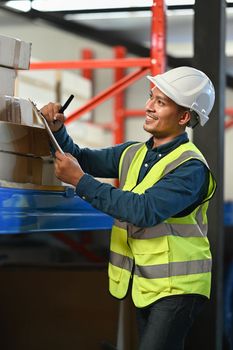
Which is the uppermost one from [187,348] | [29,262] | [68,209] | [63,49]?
[63,49]

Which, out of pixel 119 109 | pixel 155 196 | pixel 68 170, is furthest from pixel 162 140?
pixel 119 109

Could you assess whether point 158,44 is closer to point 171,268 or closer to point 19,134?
point 19,134

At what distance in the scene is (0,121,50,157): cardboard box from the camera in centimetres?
361

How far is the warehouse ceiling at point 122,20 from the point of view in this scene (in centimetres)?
945

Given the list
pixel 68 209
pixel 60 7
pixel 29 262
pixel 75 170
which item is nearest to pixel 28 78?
pixel 60 7

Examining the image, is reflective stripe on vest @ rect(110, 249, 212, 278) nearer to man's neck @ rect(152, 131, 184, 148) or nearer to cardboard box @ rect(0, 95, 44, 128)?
man's neck @ rect(152, 131, 184, 148)

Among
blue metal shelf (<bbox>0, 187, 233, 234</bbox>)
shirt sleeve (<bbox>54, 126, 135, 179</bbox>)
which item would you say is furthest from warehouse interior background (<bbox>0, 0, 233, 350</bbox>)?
shirt sleeve (<bbox>54, 126, 135, 179</bbox>)

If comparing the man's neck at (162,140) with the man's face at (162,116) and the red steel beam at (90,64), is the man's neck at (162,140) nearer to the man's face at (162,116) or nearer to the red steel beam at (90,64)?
the man's face at (162,116)

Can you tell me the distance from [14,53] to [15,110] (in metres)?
0.28

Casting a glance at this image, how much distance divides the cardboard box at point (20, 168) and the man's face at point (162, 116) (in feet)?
2.06

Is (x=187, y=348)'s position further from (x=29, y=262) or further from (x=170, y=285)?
(x=170, y=285)

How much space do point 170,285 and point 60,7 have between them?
7.07 meters

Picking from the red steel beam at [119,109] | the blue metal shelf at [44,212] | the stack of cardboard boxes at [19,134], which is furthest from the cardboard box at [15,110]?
the red steel beam at [119,109]

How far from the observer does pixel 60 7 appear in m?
9.98
